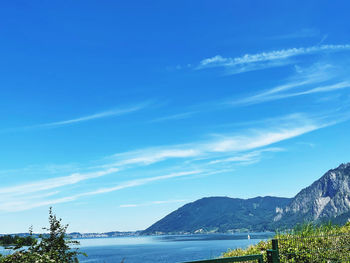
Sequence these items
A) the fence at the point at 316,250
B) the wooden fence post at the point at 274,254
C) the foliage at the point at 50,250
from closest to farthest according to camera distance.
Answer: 1. the foliage at the point at 50,250
2. the wooden fence post at the point at 274,254
3. the fence at the point at 316,250

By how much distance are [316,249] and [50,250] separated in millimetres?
6457

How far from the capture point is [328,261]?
8820mm

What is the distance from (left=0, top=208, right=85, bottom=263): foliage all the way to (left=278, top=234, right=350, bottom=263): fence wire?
4945mm

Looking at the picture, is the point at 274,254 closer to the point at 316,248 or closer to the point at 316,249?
the point at 316,249

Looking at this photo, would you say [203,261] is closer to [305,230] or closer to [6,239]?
[6,239]

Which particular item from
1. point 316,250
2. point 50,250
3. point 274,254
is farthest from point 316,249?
point 50,250

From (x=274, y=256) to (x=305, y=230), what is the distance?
5.55 m

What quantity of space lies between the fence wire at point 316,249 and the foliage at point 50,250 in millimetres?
4945

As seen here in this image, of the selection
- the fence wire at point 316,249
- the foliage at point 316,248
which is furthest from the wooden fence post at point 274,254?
the fence wire at point 316,249

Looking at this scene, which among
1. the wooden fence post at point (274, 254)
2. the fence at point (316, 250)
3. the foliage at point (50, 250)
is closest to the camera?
the foliage at point (50, 250)

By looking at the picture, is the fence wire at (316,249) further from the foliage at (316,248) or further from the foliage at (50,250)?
the foliage at (50,250)

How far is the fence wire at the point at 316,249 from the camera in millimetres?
8742

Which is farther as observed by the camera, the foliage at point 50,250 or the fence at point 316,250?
the fence at point 316,250

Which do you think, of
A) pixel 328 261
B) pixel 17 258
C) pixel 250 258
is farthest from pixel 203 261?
pixel 328 261
